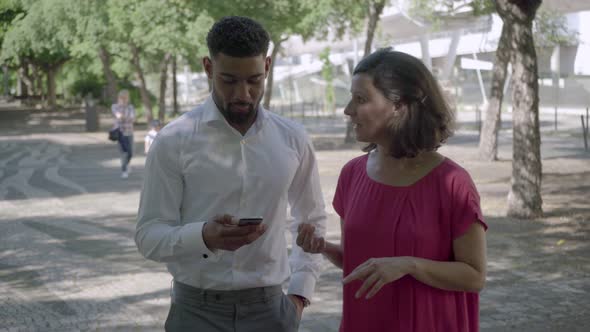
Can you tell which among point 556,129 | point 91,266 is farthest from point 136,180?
point 556,129

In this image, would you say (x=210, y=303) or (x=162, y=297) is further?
(x=162, y=297)

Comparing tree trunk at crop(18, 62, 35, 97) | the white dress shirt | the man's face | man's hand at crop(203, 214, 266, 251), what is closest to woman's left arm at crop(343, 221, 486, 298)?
man's hand at crop(203, 214, 266, 251)

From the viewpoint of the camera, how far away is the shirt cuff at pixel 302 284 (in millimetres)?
3443

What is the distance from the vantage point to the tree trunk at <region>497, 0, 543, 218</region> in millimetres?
12430

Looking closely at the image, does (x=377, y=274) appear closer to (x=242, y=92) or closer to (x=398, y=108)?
(x=398, y=108)

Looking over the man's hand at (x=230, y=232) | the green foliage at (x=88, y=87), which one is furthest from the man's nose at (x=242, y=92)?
the green foliage at (x=88, y=87)

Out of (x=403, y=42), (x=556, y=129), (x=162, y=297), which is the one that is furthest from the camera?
(x=403, y=42)

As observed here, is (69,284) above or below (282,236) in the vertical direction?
below

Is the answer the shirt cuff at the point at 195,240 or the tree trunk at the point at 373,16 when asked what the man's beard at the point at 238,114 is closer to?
the shirt cuff at the point at 195,240

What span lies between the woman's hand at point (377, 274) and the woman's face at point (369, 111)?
0.49 meters

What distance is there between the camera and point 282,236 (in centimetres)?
334

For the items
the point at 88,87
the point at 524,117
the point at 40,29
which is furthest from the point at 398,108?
the point at 88,87

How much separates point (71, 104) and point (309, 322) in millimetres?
69197

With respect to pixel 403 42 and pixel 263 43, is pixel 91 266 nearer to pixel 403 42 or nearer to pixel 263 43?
pixel 263 43
